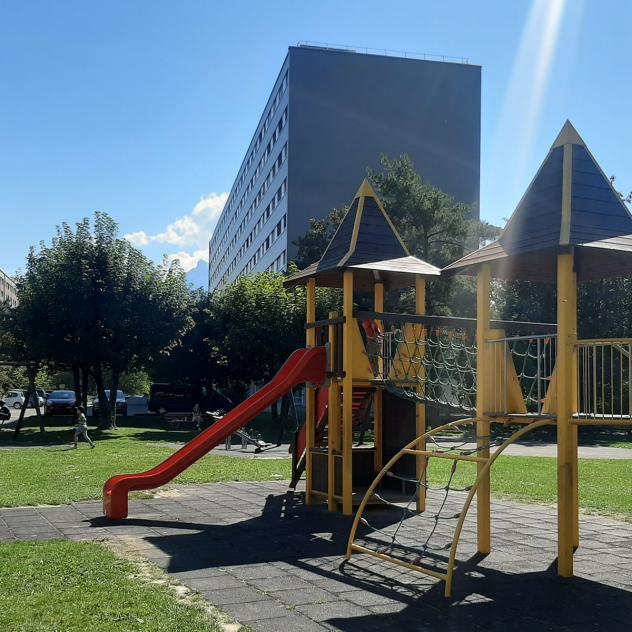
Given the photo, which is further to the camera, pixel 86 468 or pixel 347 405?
pixel 86 468

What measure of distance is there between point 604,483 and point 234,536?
367 inches

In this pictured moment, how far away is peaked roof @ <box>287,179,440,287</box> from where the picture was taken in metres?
12.1

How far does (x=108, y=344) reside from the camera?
2850cm

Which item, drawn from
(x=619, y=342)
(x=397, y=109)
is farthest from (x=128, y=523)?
(x=397, y=109)

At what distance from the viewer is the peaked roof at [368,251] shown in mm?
12102

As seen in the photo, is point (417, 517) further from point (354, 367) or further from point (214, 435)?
point (214, 435)

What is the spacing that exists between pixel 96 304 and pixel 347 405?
60.5 feet

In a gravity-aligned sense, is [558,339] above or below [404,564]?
above

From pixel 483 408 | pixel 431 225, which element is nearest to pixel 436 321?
pixel 483 408

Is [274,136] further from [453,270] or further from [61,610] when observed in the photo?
[61,610]

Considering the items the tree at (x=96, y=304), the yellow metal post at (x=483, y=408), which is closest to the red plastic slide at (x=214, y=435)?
the yellow metal post at (x=483, y=408)

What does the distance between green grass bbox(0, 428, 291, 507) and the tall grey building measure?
33.5 m

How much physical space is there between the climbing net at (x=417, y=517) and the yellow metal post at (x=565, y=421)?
0.63 m

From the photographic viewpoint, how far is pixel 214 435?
11641mm
